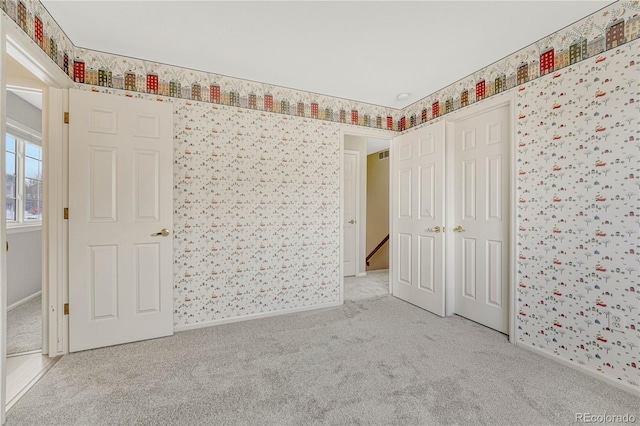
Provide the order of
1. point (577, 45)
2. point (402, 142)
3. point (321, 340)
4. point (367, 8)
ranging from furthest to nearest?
point (402, 142) < point (321, 340) < point (577, 45) < point (367, 8)


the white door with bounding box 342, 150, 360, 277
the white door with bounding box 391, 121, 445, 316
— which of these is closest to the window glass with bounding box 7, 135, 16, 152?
the white door with bounding box 342, 150, 360, 277

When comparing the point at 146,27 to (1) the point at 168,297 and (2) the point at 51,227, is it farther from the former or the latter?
(1) the point at 168,297

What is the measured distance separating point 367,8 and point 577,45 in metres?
1.52

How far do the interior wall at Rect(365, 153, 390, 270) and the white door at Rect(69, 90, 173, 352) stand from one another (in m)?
4.15

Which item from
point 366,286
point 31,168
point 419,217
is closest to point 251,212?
point 419,217

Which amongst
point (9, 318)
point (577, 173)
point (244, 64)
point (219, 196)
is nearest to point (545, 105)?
point (577, 173)

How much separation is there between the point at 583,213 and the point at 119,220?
3.47 metres

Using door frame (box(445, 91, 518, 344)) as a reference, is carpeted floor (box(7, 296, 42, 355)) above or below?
below

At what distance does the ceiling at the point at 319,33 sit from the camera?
74.6 inches

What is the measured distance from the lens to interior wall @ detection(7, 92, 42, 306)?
3133 mm

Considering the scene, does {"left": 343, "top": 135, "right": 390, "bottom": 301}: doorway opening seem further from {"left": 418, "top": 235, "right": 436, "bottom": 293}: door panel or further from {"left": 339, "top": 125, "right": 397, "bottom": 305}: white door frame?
{"left": 418, "top": 235, "right": 436, "bottom": 293}: door panel

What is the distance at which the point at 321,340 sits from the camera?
246 cm

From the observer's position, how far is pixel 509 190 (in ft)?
8.33

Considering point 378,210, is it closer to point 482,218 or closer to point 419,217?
point 419,217
